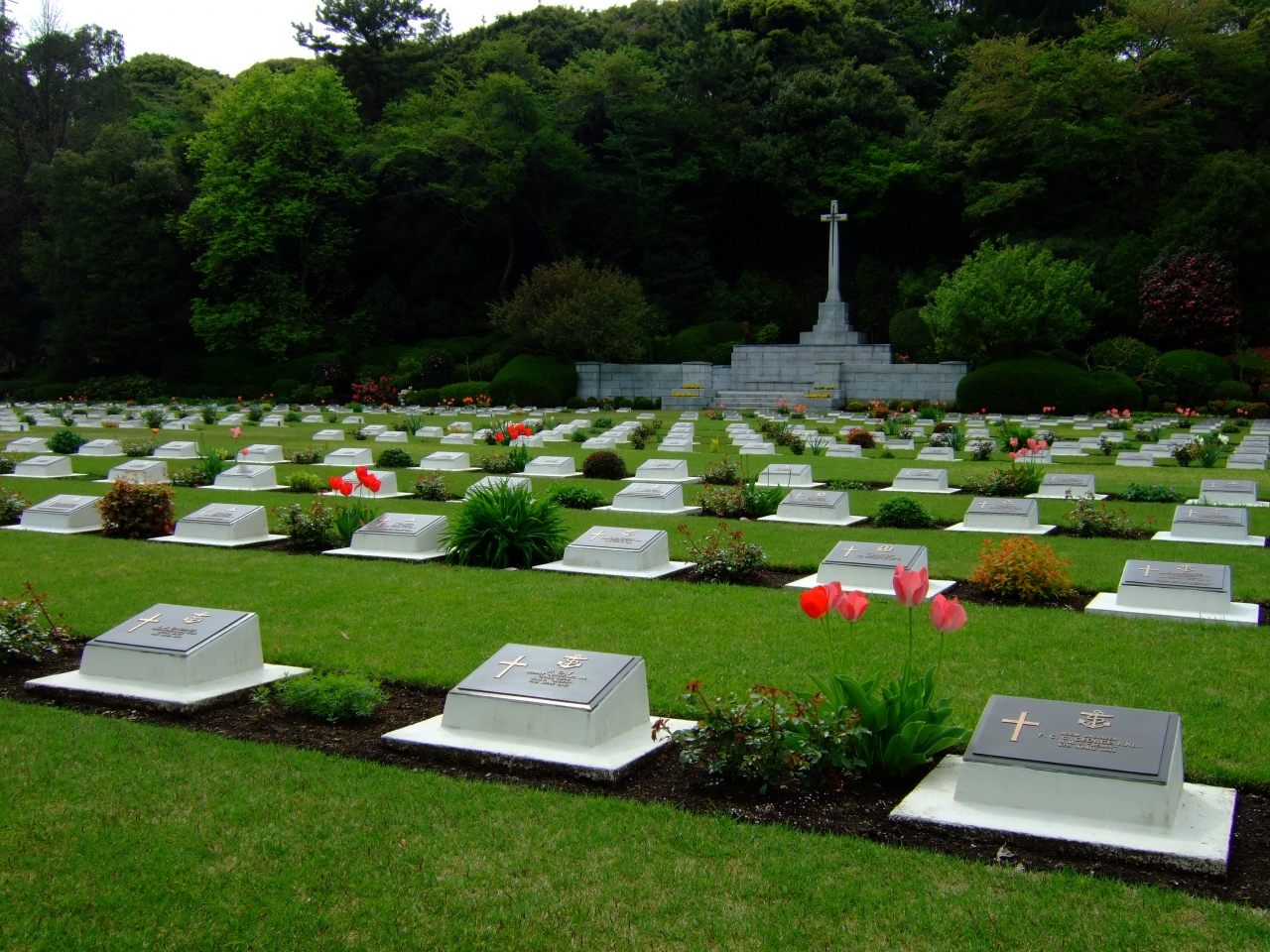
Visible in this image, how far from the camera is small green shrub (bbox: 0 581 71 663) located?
713cm

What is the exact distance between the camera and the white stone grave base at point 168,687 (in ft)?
20.5

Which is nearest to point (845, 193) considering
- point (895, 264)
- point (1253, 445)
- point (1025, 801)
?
point (895, 264)

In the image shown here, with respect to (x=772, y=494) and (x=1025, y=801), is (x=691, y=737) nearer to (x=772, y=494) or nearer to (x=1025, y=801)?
(x=1025, y=801)

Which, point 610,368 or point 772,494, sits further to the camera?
point 610,368

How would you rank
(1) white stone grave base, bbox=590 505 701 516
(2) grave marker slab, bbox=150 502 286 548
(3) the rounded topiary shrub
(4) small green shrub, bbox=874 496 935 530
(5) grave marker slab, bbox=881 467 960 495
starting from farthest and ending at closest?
1. (3) the rounded topiary shrub
2. (5) grave marker slab, bbox=881 467 960 495
3. (1) white stone grave base, bbox=590 505 701 516
4. (4) small green shrub, bbox=874 496 935 530
5. (2) grave marker slab, bbox=150 502 286 548

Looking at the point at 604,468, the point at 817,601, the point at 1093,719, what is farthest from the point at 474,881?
the point at 604,468

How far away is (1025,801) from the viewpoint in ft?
15.2

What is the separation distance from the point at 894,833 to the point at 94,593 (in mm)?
7345

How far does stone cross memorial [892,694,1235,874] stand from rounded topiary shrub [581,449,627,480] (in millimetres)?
12986

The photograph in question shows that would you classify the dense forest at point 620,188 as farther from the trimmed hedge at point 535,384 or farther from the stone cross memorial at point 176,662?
the stone cross memorial at point 176,662

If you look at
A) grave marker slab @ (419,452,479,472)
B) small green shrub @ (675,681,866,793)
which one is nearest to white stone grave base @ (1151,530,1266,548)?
small green shrub @ (675,681,866,793)

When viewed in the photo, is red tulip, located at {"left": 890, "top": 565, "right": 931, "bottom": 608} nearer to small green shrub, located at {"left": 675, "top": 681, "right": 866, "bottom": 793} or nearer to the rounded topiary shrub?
small green shrub, located at {"left": 675, "top": 681, "right": 866, "bottom": 793}

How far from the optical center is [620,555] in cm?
1040

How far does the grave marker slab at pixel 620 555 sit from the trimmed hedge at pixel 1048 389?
1004 inches
